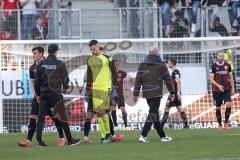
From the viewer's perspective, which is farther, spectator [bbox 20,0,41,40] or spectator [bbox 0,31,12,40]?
spectator [bbox 20,0,41,40]

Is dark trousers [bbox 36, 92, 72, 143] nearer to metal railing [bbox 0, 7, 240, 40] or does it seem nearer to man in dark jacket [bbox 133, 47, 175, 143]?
man in dark jacket [bbox 133, 47, 175, 143]

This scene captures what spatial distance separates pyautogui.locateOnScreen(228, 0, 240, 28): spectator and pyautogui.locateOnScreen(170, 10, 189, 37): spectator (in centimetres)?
186

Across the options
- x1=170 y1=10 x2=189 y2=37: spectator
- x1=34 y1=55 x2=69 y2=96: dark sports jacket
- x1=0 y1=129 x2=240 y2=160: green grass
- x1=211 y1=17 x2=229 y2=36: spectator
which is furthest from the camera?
x1=211 y1=17 x2=229 y2=36: spectator

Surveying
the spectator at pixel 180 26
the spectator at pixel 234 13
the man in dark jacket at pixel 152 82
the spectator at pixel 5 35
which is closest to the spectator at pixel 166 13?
the spectator at pixel 180 26

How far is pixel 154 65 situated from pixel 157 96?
0.72m

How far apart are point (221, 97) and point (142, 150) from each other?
7.59 m

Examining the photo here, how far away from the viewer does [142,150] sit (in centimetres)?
1622

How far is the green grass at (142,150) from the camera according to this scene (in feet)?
48.6

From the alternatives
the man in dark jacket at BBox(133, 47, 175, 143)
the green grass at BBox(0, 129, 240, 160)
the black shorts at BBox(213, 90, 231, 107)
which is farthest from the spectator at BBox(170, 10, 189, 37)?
the man in dark jacket at BBox(133, 47, 175, 143)

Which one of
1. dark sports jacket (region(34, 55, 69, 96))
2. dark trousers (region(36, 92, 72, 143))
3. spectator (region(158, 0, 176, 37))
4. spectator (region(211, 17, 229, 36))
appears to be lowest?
dark trousers (region(36, 92, 72, 143))

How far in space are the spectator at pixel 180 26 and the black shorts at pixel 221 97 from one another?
5.72m

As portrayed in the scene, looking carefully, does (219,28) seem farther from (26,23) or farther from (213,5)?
(26,23)

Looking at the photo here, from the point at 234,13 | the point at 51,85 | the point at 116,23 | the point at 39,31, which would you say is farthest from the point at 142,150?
the point at 234,13

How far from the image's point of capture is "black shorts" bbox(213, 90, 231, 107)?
76.0ft
